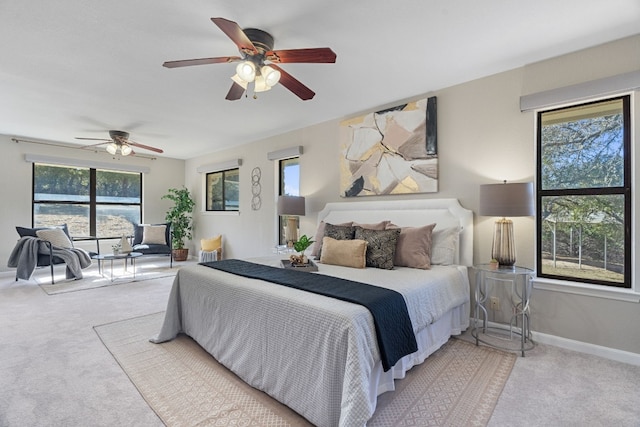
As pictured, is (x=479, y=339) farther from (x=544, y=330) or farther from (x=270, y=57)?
(x=270, y=57)

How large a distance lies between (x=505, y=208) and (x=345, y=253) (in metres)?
1.36

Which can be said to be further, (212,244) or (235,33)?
(212,244)

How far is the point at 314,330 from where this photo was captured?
1.61m

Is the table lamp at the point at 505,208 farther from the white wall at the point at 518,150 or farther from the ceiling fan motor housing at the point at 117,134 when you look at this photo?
the ceiling fan motor housing at the point at 117,134

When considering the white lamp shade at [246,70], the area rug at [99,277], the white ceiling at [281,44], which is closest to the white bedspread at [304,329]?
the white lamp shade at [246,70]

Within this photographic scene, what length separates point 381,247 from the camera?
9.18ft

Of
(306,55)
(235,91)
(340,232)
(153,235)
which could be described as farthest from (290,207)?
(153,235)

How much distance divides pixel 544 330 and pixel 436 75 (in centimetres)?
246

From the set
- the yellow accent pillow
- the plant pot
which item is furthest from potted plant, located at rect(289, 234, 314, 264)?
the plant pot

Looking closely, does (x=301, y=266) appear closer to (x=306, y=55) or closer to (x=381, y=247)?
(x=381, y=247)

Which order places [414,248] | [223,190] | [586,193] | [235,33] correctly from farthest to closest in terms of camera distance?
1. [223,190]
2. [414,248]
3. [586,193]
4. [235,33]

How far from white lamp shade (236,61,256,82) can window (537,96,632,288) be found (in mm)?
2458

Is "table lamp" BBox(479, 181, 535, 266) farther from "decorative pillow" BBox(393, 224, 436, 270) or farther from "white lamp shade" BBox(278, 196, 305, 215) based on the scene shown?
"white lamp shade" BBox(278, 196, 305, 215)

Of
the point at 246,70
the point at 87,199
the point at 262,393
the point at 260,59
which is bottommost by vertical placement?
the point at 262,393
